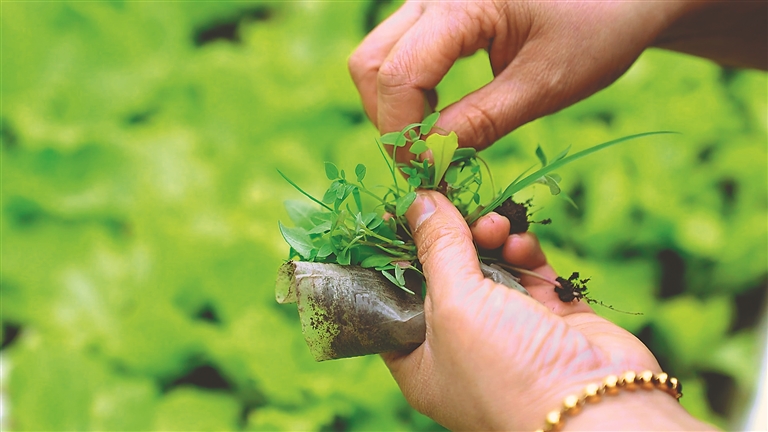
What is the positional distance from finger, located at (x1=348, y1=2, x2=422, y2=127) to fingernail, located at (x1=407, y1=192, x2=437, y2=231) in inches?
12.8

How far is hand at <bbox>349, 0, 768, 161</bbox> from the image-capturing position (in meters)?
1.05

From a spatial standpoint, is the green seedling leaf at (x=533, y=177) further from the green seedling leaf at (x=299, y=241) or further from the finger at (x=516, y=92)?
the green seedling leaf at (x=299, y=241)

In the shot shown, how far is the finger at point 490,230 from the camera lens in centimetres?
98

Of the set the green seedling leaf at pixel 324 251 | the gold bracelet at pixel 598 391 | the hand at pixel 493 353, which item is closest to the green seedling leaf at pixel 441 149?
the hand at pixel 493 353

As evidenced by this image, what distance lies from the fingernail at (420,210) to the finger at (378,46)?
325 mm

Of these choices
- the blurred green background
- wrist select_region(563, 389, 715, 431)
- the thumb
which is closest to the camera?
wrist select_region(563, 389, 715, 431)

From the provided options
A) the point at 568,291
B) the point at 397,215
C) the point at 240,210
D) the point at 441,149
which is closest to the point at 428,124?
the point at 441,149

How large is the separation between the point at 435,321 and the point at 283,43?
5.25 feet

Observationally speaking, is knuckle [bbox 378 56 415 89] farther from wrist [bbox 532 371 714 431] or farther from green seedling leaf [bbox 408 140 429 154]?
wrist [bbox 532 371 714 431]

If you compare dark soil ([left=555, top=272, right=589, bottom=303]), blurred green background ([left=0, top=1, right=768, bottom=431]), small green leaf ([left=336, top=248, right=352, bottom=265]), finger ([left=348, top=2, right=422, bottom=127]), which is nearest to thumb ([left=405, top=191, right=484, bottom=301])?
small green leaf ([left=336, top=248, right=352, bottom=265])

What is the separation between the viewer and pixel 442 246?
864 millimetres

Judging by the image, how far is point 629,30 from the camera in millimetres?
1123

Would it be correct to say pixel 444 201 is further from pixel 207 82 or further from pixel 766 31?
pixel 207 82

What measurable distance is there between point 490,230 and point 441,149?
6.0 inches
